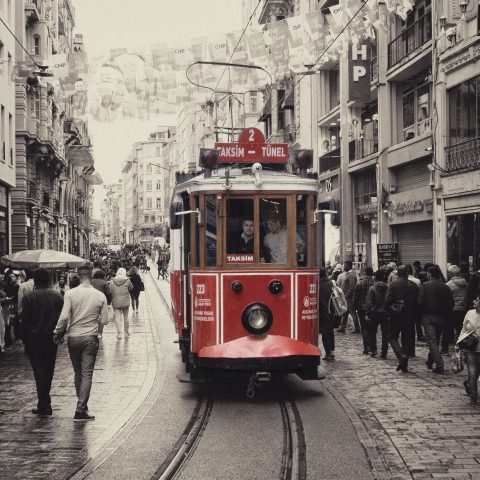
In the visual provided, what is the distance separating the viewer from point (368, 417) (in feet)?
30.8

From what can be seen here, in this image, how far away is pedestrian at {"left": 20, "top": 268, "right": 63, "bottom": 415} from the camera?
957 cm

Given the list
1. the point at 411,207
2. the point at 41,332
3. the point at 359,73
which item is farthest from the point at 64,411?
the point at 359,73

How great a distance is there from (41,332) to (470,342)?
5.25 metres

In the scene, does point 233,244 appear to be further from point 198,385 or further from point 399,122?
point 399,122

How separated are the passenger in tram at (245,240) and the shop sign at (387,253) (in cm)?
1316

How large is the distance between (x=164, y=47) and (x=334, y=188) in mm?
20883

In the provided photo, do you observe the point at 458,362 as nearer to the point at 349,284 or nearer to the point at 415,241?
the point at 349,284

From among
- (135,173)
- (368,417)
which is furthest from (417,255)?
(135,173)

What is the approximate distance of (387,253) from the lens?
23375 millimetres

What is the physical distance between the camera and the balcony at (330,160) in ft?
115

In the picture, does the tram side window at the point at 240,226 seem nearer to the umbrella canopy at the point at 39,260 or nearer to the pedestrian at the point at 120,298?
the pedestrian at the point at 120,298

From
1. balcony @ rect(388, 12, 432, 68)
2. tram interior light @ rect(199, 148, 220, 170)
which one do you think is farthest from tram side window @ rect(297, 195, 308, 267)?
balcony @ rect(388, 12, 432, 68)

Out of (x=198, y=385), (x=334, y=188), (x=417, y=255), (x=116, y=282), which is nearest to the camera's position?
(x=198, y=385)

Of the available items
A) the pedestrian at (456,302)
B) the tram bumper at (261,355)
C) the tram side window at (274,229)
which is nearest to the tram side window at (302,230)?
the tram side window at (274,229)
